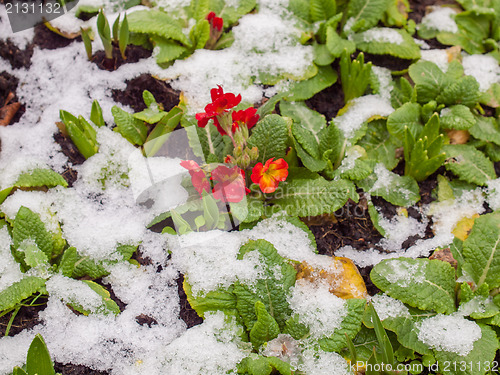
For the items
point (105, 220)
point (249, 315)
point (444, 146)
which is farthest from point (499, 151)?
point (105, 220)

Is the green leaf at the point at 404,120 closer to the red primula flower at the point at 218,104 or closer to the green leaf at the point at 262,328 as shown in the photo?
the red primula flower at the point at 218,104

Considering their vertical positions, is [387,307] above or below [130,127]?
below

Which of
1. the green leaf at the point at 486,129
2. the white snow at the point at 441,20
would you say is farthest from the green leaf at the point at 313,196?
the white snow at the point at 441,20

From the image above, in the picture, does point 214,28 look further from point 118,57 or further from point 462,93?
point 462,93

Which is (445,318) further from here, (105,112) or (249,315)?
(105,112)

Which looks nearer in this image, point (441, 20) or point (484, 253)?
point (484, 253)

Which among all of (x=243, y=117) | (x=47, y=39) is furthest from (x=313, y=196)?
(x=47, y=39)
